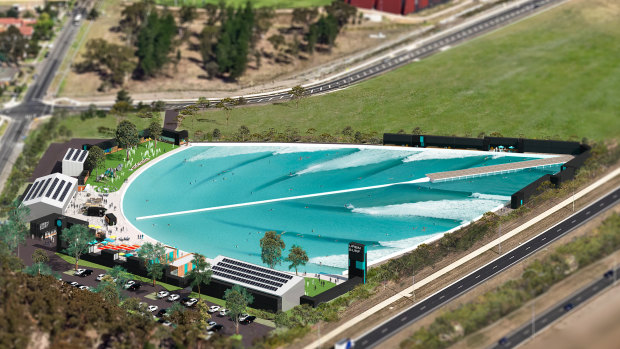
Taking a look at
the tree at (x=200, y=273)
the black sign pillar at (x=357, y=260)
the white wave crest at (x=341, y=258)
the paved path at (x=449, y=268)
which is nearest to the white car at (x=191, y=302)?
the tree at (x=200, y=273)

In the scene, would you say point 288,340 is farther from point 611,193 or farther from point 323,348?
point 611,193

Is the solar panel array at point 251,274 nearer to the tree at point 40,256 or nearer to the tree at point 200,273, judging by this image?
the tree at point 200,273

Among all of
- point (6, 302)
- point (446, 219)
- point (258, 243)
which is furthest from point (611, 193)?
point (6, 302)

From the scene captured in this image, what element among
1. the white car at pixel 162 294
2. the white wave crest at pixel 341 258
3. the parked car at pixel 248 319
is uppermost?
the white wave crest at pixel 341 258

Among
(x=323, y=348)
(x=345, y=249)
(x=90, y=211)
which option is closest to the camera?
(x=323, y=348)

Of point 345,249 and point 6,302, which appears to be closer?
point 6,302

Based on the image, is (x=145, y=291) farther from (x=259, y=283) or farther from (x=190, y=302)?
(x=259, y=283)

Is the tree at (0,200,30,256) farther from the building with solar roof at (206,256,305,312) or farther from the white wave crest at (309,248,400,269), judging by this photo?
the white wave crest at (309,248,400,269)
